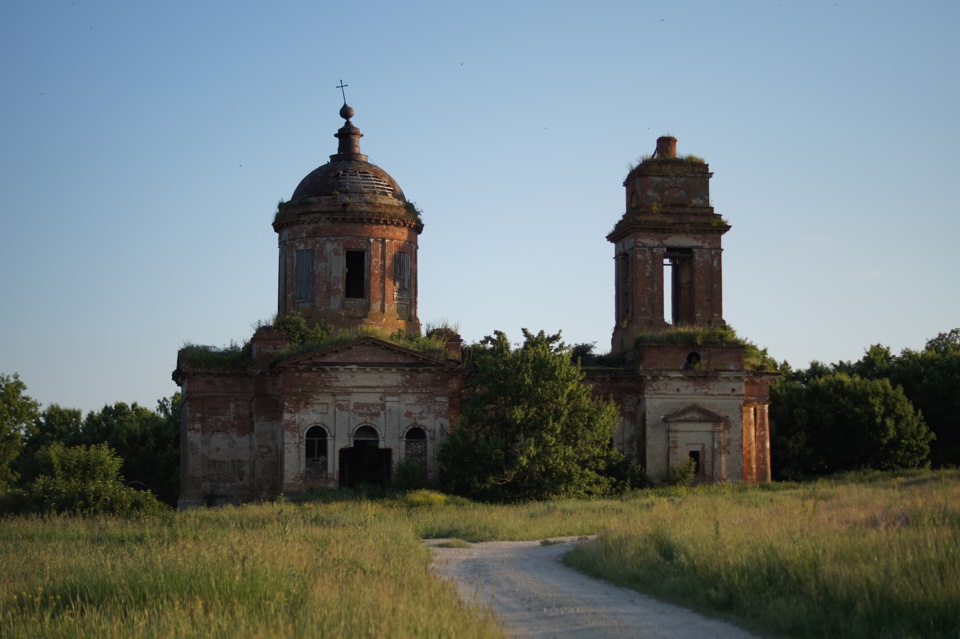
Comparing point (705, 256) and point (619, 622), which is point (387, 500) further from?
point (619, 622)

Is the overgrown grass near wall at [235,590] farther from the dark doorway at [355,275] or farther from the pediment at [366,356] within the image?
the dark doorway at [355,275]

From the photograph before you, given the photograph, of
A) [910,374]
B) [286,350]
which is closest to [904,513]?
[286,350]

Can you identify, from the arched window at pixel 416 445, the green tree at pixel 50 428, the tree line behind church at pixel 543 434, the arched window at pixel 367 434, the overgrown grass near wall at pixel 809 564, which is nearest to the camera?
the overgrown grass near wall at pixel 809 564

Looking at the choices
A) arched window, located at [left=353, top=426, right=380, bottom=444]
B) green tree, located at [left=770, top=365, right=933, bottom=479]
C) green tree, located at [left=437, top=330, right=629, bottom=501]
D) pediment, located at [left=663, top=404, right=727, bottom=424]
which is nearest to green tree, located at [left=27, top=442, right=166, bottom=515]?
arched window, located at [left=353, top=426, right=380, bottom=444]

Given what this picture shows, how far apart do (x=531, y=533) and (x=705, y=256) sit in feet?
54.8

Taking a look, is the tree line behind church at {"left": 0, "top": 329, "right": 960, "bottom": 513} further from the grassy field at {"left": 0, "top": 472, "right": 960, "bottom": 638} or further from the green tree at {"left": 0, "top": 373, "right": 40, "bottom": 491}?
the grassy field at {"left": 0, "top": 472, "right": 960, "bottom": 638}

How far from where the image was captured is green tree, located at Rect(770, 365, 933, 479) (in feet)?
130

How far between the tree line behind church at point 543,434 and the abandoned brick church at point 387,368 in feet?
5.71

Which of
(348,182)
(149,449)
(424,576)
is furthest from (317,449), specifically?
(424,576)

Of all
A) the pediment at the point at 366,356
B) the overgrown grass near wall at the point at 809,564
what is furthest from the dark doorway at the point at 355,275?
the overgrown grass near wall at the point at 809,564

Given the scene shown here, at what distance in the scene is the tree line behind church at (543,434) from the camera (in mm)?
29906

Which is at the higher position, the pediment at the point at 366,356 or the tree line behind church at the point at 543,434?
the pediment at the point at 366,356

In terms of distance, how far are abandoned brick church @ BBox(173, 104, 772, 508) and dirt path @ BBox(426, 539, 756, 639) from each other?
15.0 metres

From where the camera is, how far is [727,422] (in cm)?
3503
